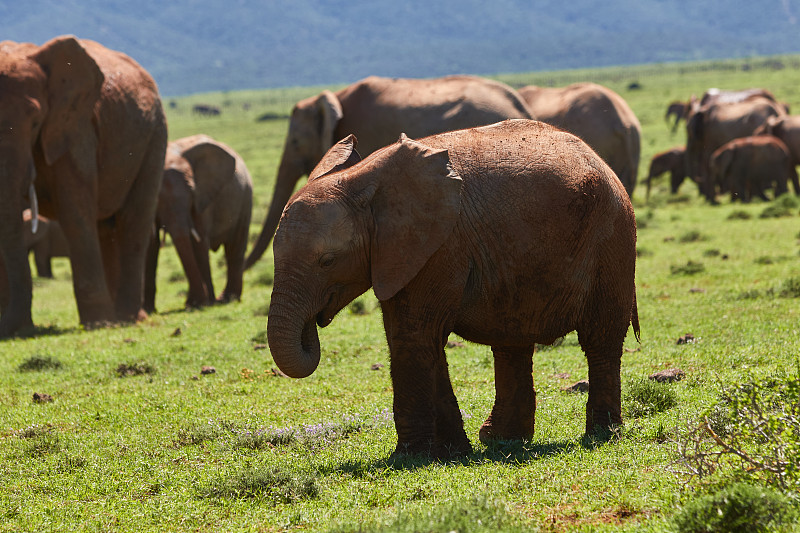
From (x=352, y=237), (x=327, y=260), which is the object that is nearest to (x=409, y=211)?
(x=352, y=237)

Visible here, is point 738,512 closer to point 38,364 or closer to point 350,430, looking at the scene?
point 350,430

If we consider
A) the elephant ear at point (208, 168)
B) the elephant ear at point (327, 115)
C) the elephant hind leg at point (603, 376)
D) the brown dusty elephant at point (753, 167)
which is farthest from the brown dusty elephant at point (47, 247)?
the brown dusty elephant at point (753, 167)

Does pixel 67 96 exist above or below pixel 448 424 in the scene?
above

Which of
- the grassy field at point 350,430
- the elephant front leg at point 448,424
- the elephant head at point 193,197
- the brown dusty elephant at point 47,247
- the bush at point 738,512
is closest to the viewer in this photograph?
the bush at point 738,512

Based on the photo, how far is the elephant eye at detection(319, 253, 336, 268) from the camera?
6492 millimetres

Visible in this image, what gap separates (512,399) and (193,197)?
11691mm

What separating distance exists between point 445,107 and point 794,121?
69.9 feet

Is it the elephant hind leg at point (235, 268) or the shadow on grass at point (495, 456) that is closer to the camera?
the shadow on grass at point (495, 456)

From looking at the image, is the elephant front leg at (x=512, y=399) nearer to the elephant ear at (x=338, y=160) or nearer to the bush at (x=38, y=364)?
the elephant ear at (x=338, y=160)

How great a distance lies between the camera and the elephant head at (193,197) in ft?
56.9

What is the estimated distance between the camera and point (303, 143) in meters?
16.6

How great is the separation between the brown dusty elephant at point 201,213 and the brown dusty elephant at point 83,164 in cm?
128

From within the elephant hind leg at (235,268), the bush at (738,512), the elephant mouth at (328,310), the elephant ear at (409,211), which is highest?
the elephant ear at (409,211)

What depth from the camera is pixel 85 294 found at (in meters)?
14.4
